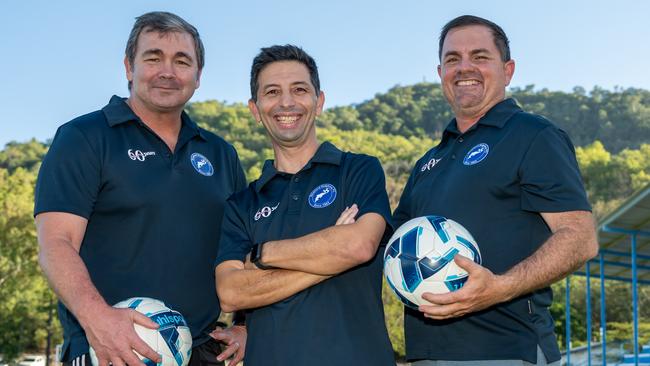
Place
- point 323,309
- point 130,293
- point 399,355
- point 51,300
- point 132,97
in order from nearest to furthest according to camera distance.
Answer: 1. point 323,309
2. point 130,293
3. point 132,97
4. point 399,355
5. point 51,300

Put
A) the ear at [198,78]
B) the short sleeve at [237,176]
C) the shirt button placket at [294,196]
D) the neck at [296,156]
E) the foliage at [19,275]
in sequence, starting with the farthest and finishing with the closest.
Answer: the foliage at [19,275] → the short sleeve at [237,176] → the ear at [198,78] → the neck at [296,156] → the shirt button placket at [294,196]

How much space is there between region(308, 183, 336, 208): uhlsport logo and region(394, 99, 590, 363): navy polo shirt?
0.69m

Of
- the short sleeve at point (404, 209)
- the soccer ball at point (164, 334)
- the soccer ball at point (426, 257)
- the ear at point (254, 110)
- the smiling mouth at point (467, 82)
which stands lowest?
the soccer ball at point (164, 334)

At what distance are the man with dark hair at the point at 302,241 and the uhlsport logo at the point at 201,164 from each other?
1.41 ft

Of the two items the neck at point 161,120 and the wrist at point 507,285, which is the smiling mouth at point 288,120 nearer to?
the neck at point 161,120

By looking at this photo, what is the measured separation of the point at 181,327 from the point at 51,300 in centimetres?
4318

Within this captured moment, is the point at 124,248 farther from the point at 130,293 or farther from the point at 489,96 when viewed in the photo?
the point at 489,96

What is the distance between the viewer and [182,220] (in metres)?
5.13

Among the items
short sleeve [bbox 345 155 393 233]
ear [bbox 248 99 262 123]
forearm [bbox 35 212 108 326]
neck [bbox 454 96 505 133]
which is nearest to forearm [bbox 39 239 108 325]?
forearm [bbox 35 212 108 326]

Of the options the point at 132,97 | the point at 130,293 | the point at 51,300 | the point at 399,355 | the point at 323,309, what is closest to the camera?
the point at 323,309

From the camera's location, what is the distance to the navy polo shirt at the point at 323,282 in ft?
14.3

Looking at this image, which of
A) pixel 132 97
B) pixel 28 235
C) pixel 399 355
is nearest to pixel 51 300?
pixel 28 235

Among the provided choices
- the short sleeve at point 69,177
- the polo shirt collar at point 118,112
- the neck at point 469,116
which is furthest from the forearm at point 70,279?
the neck at point 469,116

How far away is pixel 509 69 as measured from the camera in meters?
5.43
